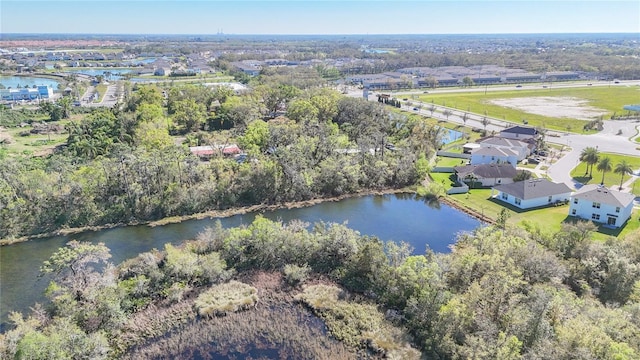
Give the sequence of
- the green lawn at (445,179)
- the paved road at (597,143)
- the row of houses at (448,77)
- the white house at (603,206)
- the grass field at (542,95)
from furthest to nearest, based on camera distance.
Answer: the row of houses at (448,77), the grass field at (542,95), the paved road at (597,143), the green lawn at (445,179), the white house at (603,206)

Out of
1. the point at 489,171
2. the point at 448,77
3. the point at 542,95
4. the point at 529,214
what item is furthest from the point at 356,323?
the point at 448,77

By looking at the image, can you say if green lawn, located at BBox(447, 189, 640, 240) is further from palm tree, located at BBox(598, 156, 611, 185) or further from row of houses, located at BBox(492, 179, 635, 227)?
palm tree, located at BBox(598, 156, 611, 185)

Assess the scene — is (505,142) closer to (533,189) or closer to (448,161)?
(448,161)

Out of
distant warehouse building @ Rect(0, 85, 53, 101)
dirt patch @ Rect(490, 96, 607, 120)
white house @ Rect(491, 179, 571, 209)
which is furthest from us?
distant warehouse building @ Rect(0, 85, 53, 101)

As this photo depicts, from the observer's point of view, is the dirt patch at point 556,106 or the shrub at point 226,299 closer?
the shrub at point 226,299

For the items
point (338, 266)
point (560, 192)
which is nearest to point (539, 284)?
point (338, 266)

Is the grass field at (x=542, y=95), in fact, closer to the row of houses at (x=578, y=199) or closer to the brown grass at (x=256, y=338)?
the row of houses at (x=578, y=199)

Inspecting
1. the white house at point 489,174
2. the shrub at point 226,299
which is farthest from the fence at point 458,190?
the shrub at point 226,299

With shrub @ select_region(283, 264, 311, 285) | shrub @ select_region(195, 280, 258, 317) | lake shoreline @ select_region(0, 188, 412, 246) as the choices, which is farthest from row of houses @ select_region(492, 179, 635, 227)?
shrub @ select_region(195, 280, 258, 317)
